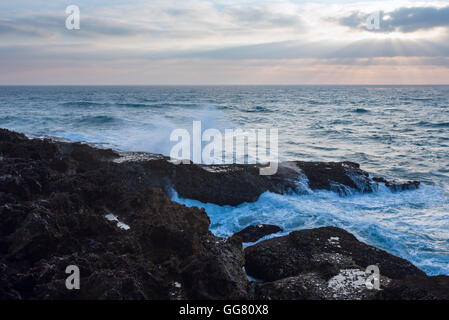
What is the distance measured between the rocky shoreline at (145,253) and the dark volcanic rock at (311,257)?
18 millimetres

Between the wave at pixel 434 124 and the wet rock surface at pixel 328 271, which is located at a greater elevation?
the wave at pixel 434 124

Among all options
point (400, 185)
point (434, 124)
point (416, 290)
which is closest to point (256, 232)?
point (416, 290)

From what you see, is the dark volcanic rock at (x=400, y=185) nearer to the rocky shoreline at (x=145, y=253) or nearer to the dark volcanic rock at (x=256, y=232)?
the dark volcanic rock at (x=256, y=232)

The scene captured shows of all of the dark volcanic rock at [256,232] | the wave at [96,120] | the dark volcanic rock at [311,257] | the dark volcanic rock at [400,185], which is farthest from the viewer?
Result: the wave at [96,120]

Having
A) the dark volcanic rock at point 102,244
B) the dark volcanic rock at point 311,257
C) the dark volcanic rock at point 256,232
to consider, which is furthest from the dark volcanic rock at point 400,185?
the dark volcanic rock at point 102,244

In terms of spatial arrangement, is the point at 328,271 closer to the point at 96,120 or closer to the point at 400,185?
the point at 400,185

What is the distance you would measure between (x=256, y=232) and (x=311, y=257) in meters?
1.99

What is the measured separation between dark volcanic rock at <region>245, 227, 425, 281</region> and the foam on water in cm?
142

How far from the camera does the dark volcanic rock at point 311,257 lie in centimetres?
567

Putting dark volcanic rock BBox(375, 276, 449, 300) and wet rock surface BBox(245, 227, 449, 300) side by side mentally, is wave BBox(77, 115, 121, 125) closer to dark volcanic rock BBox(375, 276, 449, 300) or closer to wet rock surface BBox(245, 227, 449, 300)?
wet rock surface BBox(245, 227, 449, 300)

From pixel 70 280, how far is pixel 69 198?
210 centimetres
